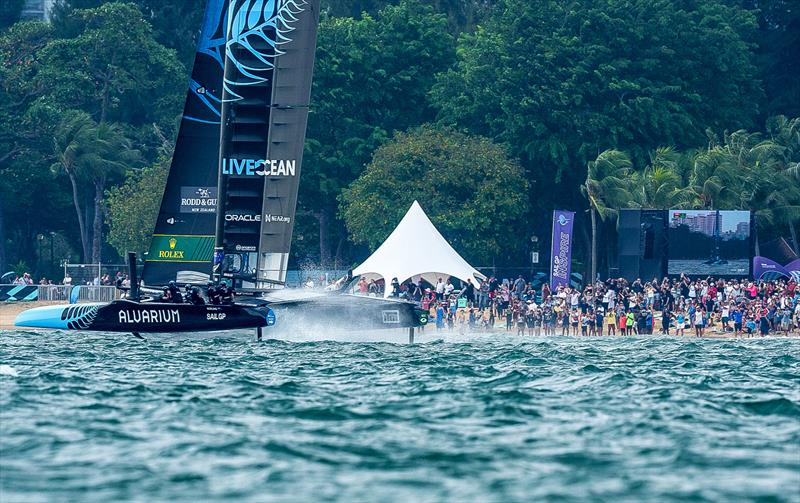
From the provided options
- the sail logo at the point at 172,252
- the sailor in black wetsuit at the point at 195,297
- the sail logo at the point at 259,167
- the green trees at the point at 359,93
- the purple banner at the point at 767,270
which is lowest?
the sailor in black wetsuit at the point at 195,297

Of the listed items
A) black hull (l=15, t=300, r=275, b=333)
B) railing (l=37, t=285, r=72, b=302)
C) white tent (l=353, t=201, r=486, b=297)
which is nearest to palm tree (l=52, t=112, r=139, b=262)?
railing (l=37, t=285, r=72, b=302)

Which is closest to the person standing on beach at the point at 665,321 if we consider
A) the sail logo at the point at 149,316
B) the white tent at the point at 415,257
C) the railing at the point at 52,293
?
the white tent at the point at 415,257

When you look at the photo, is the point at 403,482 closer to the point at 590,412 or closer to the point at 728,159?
the point at 590,412

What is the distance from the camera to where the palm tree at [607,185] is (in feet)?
187

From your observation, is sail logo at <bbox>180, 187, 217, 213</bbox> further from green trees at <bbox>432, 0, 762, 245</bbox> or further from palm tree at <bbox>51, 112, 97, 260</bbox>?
palm tree at <bbox>51, 112, 97, 260</bbox>

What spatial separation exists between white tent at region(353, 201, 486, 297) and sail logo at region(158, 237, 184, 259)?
10588mm

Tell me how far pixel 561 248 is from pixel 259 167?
1744 centimetres

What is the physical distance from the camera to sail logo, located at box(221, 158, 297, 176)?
3488 centimetres

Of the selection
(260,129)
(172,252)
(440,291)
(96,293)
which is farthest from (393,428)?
(96,293)

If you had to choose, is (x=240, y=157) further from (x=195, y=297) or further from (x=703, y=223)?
(x=703, y=223)

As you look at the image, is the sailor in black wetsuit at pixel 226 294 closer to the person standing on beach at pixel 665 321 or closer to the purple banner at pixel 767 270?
the person standing on beach at pixel 665 321

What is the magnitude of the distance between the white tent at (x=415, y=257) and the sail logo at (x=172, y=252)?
10.6 meters

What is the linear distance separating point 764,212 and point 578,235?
41.5ft

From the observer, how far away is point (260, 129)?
1380 inches
